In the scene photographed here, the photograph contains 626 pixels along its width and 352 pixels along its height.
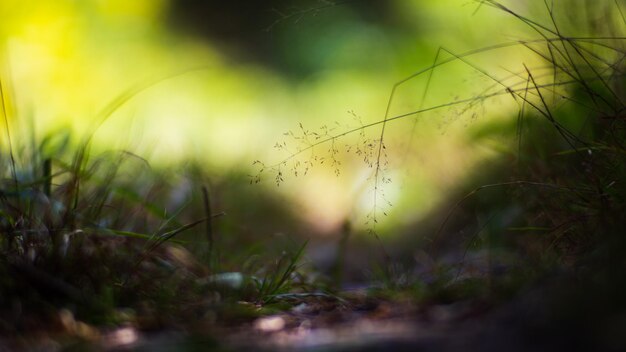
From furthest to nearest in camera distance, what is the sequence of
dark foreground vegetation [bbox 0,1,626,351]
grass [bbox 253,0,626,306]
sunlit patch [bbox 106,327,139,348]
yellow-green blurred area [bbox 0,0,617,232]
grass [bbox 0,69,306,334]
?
yellow-green blurred area [bbox 0,0,617,232] → grass [bbox 253,0,626,306] → grass [bbox 0,69,306,334] → sunlit patch [bbox 106,327,139,348] → dark foreground vegetation [bbox 0,1,626,351]

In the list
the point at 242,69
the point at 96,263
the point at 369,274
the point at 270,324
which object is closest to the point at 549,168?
the point at 369,274

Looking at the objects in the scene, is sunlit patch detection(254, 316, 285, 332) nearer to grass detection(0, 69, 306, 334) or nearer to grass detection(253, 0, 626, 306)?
grass detection(0, 69, 306, 334)

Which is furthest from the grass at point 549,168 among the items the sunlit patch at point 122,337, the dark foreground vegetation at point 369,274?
the sunlit patch at point 122,337

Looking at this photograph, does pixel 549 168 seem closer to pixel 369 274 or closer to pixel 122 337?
pixel 369 274

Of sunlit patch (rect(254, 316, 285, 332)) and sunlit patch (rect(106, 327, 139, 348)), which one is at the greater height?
sunlit patch (rect(106, 327, 139, 348))

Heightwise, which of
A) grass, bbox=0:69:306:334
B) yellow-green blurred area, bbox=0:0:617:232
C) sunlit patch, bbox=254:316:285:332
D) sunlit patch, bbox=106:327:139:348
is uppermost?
yellow-green blurred area, bbox=0:0:617:232

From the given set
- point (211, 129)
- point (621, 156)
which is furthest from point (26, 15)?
point (621, 156)

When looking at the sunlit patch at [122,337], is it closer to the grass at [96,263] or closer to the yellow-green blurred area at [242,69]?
the grass at [96,263]

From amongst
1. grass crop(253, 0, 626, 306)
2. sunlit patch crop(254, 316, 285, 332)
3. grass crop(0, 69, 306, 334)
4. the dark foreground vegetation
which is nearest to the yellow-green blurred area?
grass crop(253, 0, 626, 306)

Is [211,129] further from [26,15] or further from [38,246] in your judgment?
[38,246]
